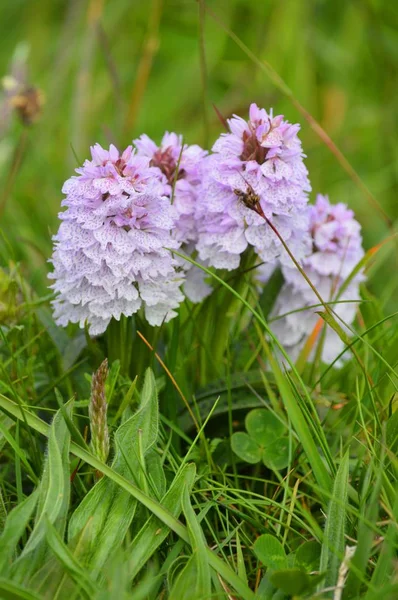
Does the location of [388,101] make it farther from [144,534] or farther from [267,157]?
[144,534]

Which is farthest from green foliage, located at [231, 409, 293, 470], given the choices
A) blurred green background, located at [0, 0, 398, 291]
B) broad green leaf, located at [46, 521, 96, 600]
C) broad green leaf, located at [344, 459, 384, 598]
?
blurred green background, located at [0, 0, 398, 291]

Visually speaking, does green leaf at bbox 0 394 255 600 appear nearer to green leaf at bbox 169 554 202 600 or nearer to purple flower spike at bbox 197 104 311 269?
green leaf at bbox 169 554 202 600

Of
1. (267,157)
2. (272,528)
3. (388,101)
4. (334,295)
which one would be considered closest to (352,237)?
(334,295)

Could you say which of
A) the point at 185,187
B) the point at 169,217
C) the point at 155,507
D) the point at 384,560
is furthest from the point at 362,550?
the point at 185,187

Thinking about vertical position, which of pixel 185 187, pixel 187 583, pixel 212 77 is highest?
pixel 212 77

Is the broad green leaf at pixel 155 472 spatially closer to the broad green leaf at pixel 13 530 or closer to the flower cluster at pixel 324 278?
the broad green leaf at pixel 13 530

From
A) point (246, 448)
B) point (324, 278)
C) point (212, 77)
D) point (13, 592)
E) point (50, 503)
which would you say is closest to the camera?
point (13, 592)

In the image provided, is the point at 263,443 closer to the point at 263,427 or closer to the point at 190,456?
the point at 263,427
